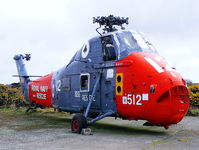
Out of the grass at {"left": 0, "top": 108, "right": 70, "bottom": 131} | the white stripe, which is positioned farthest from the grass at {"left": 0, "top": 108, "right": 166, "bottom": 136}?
the white stripe

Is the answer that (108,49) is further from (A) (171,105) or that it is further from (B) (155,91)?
(A) (171,105)

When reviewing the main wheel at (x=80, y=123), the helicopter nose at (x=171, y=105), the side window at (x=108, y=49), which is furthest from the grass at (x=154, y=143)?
the side window at (x=108, y=49)

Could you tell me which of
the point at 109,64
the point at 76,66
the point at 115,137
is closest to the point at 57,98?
the point at 76,66

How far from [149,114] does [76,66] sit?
173 inches

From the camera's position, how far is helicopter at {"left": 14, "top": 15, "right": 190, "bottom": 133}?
8647 mm

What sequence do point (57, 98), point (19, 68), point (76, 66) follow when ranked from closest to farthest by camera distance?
point (76, 66) → point (57, 98) → point (19, 68)

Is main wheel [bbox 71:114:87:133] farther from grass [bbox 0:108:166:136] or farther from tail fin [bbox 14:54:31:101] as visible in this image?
tail fin [bbox 14:54:31:101]

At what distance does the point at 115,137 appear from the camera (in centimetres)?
892

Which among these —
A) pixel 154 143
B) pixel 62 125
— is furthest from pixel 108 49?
pixel 62 125

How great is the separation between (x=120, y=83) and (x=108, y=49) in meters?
1.60

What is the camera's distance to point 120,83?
9555mm

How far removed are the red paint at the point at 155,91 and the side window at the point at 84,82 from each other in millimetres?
2018

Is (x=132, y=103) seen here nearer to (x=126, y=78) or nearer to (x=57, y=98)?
(x=126, y=78)

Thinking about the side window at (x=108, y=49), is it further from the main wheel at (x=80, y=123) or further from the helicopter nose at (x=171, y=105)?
the helicopter nose at (x=171, y=105)
